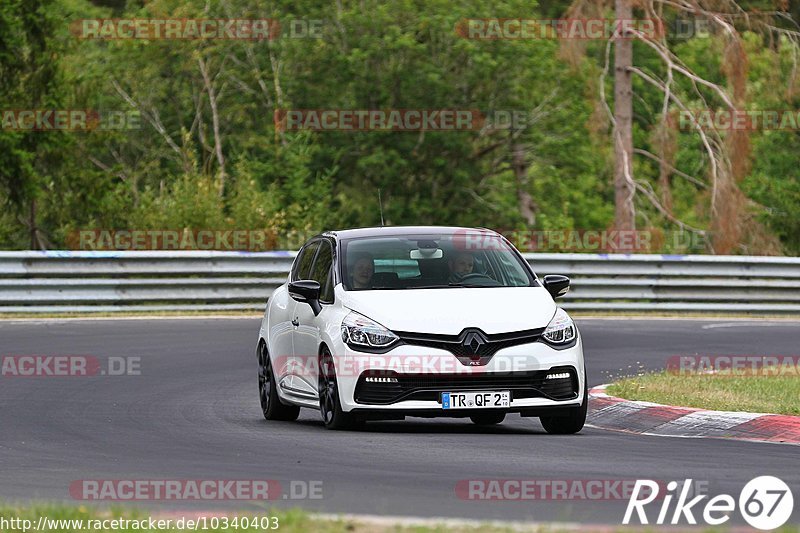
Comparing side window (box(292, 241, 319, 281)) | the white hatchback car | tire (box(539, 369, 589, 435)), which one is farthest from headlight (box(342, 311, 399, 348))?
side window (box(292, 241, 319, 281))

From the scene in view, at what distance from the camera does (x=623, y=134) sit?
35.8m

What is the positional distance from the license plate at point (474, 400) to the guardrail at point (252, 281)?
14.9 metres

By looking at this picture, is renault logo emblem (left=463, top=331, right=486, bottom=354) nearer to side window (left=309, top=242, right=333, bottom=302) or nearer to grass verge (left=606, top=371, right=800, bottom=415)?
side window (left=309, top=242, right=333, bottom=302)

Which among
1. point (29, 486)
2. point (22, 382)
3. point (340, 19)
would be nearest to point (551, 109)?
point (340, 19)

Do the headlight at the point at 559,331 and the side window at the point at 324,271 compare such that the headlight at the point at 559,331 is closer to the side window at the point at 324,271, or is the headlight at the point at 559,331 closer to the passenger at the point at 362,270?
the passenger at the point at 362,270

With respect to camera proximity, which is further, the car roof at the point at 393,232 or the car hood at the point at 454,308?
the car roof at the point at 393,232

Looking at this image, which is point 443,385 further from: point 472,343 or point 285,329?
point 285,329

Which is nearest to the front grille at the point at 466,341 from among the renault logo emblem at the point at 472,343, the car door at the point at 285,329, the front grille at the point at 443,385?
the renault logo emblem at the point at 472,343

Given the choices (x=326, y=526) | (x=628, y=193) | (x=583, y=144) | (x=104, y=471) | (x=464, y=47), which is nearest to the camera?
(x=326, y=526)

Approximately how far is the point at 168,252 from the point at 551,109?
19.5 meters

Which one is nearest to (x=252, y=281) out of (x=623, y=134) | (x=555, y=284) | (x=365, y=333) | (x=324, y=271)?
(x=623, y=134)

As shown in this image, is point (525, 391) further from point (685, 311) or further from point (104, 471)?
point (685, 311)

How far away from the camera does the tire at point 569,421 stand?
41.2 feet

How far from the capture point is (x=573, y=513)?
8164 millimetres
